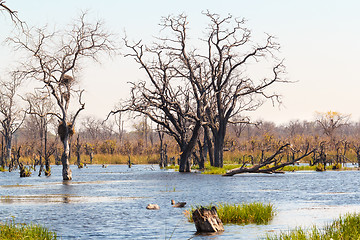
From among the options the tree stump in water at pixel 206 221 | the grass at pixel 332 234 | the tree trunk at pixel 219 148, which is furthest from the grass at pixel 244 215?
the tree trunk at pixel 219 148

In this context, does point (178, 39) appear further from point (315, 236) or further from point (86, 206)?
point (315, 236)

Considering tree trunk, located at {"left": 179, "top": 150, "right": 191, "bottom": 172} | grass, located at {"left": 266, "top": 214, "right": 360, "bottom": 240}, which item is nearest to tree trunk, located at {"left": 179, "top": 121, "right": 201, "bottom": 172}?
tree trunk, located at {"left": 179, "top": 150, "right": 191, "bottom": 172}

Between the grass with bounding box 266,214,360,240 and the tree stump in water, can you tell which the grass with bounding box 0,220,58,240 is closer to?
the tree stump in water

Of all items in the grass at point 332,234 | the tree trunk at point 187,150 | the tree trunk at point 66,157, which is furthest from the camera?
the tree trunk at point 187,150

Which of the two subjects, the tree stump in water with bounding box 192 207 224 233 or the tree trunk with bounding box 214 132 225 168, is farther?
the tree trunk with bounding box 214 132 225 168

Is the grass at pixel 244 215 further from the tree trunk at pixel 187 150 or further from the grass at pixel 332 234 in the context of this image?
the tree trunk at pixel 187 150

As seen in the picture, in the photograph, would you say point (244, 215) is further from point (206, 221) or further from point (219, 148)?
point (219, 148)

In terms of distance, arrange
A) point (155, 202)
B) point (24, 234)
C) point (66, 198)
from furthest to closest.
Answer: point (66, 198)
point (155, 202)
point (24, 234)

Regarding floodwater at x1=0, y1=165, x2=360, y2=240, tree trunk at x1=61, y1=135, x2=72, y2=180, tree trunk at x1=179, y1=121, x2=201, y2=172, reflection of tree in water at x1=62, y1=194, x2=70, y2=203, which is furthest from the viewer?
tree trunk at x1=179, y1=121, x2=201, y2=172

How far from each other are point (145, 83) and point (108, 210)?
2983 centimetres

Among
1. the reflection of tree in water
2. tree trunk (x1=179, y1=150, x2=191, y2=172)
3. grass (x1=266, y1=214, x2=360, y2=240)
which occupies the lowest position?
grass (x1=266, y1=214, x2=360, y2=240)

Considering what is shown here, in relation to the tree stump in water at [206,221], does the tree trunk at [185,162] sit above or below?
above

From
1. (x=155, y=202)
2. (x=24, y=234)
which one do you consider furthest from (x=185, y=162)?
(x=24, y=234)

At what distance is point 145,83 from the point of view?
55062 mm
